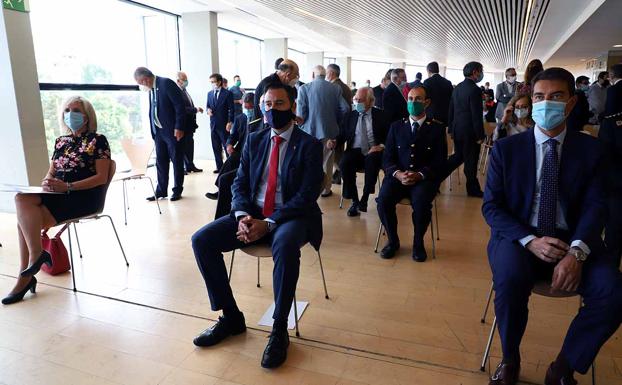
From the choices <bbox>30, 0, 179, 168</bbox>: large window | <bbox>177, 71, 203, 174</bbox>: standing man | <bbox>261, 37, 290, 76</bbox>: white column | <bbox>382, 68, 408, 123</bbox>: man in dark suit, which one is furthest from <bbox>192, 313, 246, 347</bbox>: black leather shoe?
<bbox>261, 37, 290, 76</bbox>: white column

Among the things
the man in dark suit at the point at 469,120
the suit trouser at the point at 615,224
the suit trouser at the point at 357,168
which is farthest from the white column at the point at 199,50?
the suit trouser at the point at 615,224

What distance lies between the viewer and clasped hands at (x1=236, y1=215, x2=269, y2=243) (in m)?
2.38

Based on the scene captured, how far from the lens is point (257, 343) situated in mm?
2461

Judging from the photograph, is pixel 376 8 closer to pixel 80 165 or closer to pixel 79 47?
pixel 79 47

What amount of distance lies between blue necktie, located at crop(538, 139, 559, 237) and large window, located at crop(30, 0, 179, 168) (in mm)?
6045

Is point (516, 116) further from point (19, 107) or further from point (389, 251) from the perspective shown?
point (19, 107)

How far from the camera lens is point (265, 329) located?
102 inches

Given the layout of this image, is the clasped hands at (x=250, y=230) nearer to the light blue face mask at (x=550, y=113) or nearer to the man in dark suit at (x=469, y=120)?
the light blue face mask at (x=550, y=113)

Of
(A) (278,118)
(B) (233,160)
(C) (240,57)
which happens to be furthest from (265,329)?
(C) (240,57)

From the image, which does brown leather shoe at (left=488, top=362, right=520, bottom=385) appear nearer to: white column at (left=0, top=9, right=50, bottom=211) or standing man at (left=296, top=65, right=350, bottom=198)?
standing man at (left=296, top=65, right=350, bottom=198)

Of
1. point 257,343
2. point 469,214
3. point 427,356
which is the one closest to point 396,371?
point 427,356

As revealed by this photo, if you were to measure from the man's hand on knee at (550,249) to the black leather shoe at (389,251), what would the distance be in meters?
1.77

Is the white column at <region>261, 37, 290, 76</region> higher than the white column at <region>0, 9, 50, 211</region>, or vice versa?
the white column at <region>261, 37, 290, 76</region>

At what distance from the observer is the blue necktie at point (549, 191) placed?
2.06m
